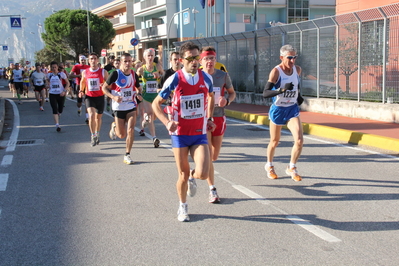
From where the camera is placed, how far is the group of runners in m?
5.11

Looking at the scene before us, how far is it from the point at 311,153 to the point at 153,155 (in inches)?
117

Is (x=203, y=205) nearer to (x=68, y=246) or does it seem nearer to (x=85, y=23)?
(x=68, y=246)

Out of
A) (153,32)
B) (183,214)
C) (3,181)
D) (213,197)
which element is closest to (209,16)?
(153,32)

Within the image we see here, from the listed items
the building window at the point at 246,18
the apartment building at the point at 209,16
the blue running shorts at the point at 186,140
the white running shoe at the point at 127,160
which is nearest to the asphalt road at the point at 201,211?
the white running shoe at the point at 127,160

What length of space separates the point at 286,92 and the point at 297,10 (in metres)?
51.1

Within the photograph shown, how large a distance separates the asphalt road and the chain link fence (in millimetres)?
4149

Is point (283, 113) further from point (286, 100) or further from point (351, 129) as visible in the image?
point (351, 129)

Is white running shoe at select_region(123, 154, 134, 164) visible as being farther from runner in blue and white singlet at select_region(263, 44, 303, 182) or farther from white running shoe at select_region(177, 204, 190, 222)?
white running shoe at select_region(177, 204, 190, 222)

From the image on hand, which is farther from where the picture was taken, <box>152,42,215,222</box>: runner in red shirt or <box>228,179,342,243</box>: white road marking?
<box>152,42,215,222</box>: runner in red shirt

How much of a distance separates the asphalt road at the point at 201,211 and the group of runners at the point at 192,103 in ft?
1.44

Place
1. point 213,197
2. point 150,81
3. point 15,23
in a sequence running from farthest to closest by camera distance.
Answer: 1. point 15,23
2. point 150,81
3. point 213,197

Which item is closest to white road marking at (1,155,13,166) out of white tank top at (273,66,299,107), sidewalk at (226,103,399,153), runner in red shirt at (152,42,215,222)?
runner in red shirt at (152,42,215,222)

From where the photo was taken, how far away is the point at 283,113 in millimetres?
7090

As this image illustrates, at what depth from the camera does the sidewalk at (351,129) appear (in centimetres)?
975
